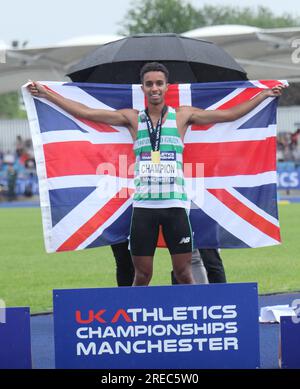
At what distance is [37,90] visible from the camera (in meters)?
7.09

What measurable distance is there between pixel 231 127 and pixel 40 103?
4.91 ft

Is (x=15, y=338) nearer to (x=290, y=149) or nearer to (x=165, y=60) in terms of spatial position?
(x=165, y=60)

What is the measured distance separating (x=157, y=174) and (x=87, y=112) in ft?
2.69

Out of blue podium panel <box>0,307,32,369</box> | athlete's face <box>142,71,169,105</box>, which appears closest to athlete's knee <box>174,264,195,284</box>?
athlete's face <box>142,71,169,105</box>

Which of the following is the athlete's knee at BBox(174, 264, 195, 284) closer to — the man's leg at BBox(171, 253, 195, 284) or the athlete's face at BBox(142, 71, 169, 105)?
the man's leg at BBox(171, 253, 195, 284)

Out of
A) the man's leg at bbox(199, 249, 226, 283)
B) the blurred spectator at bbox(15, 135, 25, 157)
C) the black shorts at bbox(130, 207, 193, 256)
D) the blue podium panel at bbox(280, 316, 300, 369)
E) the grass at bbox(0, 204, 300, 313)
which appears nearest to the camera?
the blue podium panel at bbox(280, 316, 300, 369)

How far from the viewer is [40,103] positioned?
7.23 metres

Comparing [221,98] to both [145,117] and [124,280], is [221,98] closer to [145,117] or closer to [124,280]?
[145,117]

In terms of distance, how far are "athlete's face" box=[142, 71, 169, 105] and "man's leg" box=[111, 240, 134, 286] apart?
137 cm

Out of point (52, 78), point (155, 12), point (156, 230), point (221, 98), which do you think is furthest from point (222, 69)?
point (155, 12)

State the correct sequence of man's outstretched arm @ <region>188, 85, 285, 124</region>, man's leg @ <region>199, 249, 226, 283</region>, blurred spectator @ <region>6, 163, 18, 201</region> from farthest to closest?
blurred spectator @ <region>6, 163, 18, 201</region> < man's leg @ <region>199, 249, 226, 283</region> < man's outstretched arm @ <region>188, 85, 285, 124</region>

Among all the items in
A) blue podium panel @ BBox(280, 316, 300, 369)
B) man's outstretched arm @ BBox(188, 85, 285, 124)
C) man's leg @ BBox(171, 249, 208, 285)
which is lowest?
blue podium panel @ BBox(280, 316, 300, 369)

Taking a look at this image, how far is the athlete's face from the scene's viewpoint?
271 inches

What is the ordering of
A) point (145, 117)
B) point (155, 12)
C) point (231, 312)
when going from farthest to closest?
point (155, 12) → point (145, 117) → point (231, 312)
